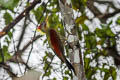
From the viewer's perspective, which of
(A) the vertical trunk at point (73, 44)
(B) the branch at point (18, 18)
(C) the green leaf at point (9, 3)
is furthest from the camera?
(B) the branch at point (18, 18)

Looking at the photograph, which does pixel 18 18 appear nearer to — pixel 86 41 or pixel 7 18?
pixel 7 18

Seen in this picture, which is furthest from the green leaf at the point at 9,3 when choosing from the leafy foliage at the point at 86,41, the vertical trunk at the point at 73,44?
the vertical trunk at the point at 73,44

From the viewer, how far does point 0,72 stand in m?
1.45

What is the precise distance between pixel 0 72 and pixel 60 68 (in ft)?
1.24

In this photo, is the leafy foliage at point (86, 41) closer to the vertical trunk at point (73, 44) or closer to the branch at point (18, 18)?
the branch at point (18, 18)

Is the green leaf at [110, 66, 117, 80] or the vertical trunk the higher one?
the vertical trunk

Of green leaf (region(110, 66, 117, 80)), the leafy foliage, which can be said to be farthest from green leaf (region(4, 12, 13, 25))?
green leaf (region(110, 66, 117, 80))

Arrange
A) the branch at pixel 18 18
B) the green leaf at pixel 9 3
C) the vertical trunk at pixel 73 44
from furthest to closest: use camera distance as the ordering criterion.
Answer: the branch at pixel 18 18 → the green leaf at pixel 9 3 → the vertical trunk at pixel 73 44

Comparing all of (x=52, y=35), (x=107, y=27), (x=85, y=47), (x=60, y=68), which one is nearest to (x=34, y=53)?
A: (x=60, y=68)

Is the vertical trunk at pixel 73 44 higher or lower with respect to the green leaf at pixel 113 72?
higher

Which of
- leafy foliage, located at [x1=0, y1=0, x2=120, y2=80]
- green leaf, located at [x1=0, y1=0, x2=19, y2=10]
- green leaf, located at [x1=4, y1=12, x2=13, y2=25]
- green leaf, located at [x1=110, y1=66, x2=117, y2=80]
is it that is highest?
green leaf, located at [x1=0, y1=0, x2=19, y2=10]

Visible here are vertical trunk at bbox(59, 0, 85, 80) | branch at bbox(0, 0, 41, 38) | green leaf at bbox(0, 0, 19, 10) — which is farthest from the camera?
branch at bbox(0, 0, 41, 38)

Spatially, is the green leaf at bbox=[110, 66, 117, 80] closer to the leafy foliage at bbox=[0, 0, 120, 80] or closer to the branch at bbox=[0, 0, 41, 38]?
the leafy foliage at bbox=[0, 0, 120, 80]

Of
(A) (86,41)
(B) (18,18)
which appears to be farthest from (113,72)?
(B) (18,18)
